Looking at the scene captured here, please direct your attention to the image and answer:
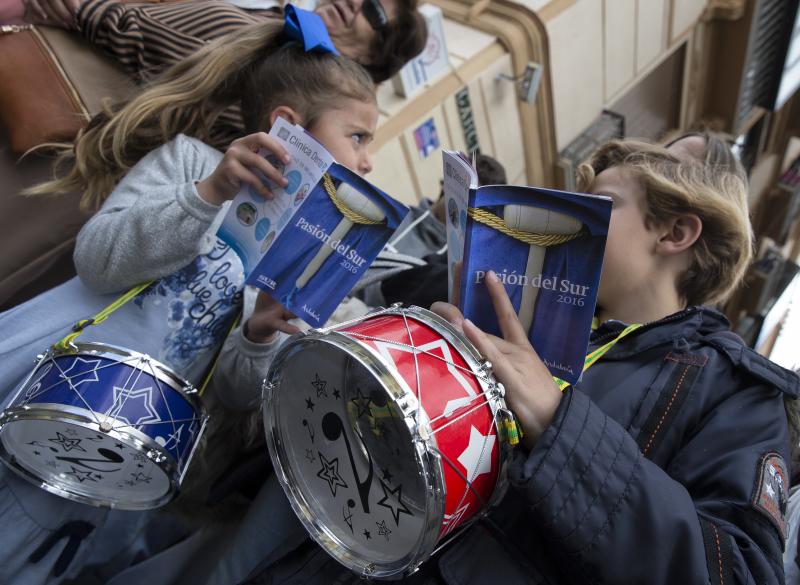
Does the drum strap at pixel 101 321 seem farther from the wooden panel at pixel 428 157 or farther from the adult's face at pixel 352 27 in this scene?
the wooden panel at pixel 428 157

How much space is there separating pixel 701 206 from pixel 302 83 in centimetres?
104

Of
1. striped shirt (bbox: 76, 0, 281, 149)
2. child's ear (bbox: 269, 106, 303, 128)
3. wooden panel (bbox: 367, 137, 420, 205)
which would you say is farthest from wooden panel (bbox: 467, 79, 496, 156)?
child's ear (bbox: 269, 106, 303, 128)

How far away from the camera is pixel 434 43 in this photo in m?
3.41

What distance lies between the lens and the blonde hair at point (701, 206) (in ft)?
4.63

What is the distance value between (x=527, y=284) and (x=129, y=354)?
799 millimetres

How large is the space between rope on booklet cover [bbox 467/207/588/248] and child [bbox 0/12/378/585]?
18.6 inches

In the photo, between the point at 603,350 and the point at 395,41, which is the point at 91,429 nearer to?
the point at 603,350

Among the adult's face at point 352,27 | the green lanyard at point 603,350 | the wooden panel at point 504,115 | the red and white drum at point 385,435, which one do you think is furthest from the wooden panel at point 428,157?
the red and white drum at point 385,435

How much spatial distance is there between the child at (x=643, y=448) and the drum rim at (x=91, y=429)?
0.28 meters

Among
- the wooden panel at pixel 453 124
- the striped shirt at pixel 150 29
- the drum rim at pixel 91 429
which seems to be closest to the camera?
the drum rim at pixel 91 429

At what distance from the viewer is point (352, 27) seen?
2.17m

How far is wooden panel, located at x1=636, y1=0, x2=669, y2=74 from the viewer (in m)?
4.97

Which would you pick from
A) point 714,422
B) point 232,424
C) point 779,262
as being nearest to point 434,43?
point 232,424

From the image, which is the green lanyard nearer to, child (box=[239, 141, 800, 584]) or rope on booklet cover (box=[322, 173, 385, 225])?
child (box=[239, 141, 800, 584])
